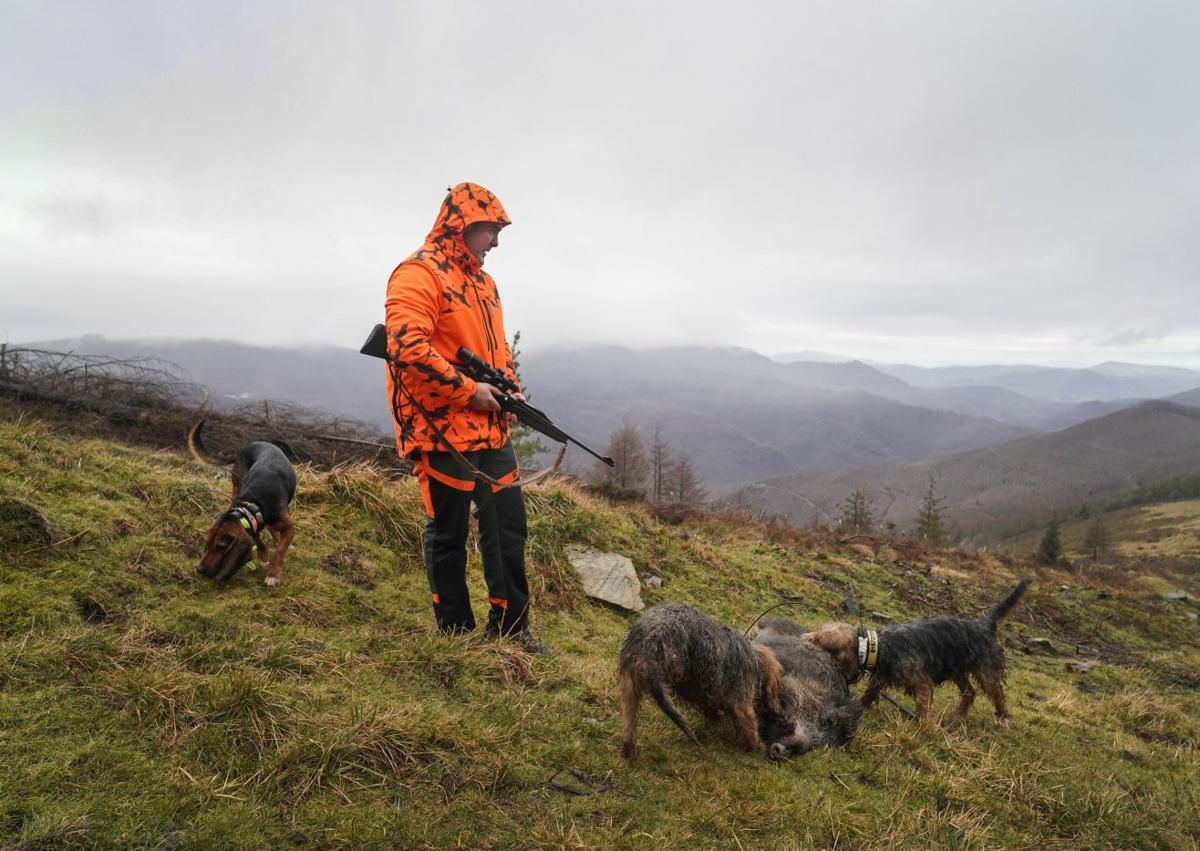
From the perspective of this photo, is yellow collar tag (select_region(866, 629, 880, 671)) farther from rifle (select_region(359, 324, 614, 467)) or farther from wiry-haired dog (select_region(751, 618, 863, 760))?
rifle (select_region(359, 324, 614, 467))

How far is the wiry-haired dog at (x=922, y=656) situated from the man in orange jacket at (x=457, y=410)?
2.67 metres

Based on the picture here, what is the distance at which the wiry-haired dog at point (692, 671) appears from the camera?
133 inches

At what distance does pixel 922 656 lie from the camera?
5.07 metres

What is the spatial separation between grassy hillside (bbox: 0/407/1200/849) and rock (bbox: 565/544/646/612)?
10.9 inches

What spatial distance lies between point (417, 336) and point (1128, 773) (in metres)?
6.66

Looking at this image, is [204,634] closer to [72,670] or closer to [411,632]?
[72,670]

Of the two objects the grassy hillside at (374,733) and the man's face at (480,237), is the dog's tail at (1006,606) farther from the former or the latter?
the man's face at (480,237)

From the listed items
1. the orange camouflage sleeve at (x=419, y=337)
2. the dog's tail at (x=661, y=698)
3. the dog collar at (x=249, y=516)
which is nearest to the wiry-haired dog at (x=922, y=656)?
the dog's tail at (x=661, y=698)

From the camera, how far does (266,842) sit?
2.30 meters

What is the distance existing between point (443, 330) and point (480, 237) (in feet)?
2.48

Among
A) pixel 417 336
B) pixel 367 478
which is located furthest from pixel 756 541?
pixel 417 336

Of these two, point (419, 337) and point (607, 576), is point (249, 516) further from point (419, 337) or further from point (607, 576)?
point (607, 576)

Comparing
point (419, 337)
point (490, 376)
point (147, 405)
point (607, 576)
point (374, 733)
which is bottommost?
point (607, 576)

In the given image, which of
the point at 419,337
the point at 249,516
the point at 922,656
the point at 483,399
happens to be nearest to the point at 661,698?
the point at 483,399
